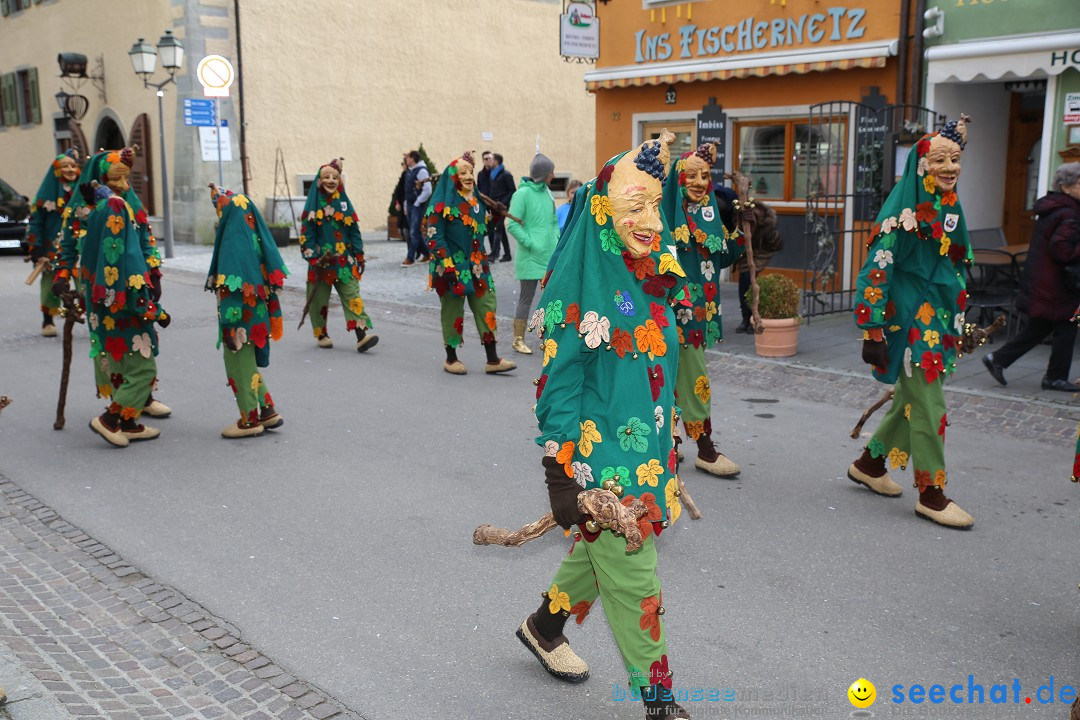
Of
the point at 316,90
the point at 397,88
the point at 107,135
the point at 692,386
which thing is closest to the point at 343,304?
the point at 692,386

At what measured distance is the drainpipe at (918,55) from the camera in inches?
462

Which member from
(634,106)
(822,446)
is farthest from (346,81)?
(822,446)

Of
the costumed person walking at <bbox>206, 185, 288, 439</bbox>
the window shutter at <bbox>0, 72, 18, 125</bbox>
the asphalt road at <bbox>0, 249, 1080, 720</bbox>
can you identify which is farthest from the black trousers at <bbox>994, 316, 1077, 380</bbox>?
the window shutter at <bbox>0, 72, 18, 125</bbox>

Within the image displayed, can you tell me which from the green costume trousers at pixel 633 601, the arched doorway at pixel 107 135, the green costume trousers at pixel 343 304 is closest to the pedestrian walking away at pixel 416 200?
the green costume trousers at pixel 343 304

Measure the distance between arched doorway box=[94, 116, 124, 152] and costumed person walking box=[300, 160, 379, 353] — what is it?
54.4 ft

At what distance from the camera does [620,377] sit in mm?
3322

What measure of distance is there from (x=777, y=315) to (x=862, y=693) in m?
6.47

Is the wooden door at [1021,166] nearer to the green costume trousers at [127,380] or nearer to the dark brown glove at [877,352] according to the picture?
the dark brown glove at [877,352]

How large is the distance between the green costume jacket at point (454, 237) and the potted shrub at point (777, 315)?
8.78 ft

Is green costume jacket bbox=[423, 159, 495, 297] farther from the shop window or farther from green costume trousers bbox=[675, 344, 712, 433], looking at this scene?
the shop window

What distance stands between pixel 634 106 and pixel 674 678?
495 inches

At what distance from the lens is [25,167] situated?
99.2 feet

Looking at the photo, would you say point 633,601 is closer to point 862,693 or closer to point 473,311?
point 862,693

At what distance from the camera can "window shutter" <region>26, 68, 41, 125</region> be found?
28797mm
